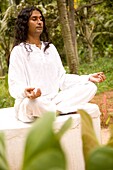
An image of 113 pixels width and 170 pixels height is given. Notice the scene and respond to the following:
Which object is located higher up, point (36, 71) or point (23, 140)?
point (36, 71)

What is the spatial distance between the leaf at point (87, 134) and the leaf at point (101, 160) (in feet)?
0.32

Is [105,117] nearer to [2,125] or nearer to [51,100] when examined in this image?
[51,100]

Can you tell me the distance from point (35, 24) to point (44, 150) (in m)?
2.75

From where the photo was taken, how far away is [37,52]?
3.03 m

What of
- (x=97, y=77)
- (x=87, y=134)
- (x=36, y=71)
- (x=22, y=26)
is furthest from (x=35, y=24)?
(x=87, y=134)

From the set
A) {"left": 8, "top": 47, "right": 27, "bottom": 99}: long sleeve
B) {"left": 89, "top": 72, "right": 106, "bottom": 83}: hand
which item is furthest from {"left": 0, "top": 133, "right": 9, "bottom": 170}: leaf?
{"left": 89, "top": 72, "right": 106, "bottom": 83}: hand

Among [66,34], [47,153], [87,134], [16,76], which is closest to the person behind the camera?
[47,153]

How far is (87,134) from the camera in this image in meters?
0.42

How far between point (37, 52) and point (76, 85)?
40 centimetres

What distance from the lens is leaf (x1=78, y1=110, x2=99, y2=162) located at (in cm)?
42

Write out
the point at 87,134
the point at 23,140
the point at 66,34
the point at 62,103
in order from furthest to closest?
the point at 66,34, the point at 62,103, the point at 23,140, the point at 87,134

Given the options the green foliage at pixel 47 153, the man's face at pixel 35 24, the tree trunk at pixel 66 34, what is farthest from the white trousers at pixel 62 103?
the tree trunk at pixel 66 34

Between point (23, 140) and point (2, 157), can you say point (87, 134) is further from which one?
point (23, 140)

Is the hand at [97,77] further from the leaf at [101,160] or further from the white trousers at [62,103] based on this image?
the leaf at [101,160]
